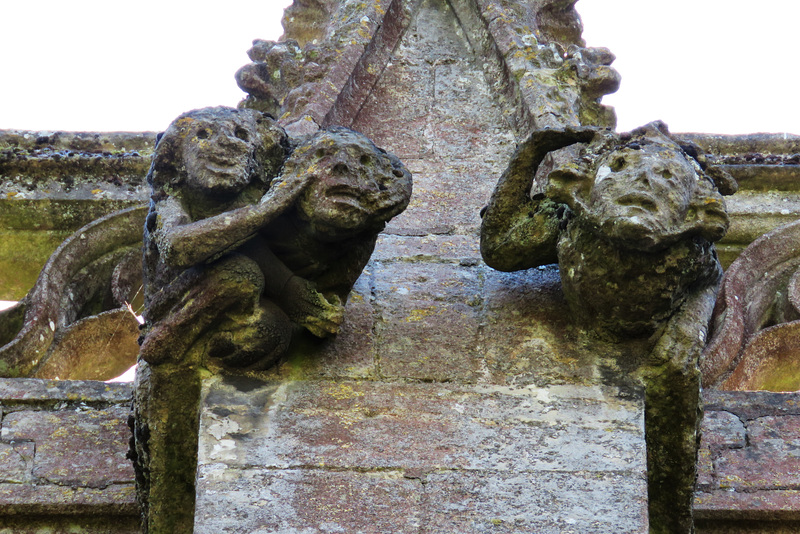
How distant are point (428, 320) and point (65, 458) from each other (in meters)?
1.48

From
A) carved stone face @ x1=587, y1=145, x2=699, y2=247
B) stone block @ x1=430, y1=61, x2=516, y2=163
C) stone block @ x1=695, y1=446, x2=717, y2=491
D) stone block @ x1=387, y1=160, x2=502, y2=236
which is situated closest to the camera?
carved stone face @ x1=587, y1=145, x2=699, y2=247

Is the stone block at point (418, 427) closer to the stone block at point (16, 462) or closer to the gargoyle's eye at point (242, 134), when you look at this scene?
the gargoyle's eye at point (242, 134)

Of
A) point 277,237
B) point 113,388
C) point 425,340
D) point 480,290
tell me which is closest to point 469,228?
point 480,290

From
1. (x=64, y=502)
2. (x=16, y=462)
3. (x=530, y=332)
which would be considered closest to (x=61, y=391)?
(x=16, y=462)

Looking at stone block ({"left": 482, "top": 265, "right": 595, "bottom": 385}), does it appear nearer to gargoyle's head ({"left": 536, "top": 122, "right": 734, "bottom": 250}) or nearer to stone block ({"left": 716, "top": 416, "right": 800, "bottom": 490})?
gargoyle's head ({"left": 536, "top": 122, "right": 734, "bottom": 250})

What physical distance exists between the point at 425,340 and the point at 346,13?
275 centimetres

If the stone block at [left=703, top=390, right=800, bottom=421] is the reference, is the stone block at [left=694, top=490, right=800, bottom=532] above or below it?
below

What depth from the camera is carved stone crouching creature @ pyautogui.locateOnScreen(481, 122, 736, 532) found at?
393cm

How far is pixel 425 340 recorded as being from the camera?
440 centimetres

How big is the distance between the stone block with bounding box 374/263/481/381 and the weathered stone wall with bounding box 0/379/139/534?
1.11 metres

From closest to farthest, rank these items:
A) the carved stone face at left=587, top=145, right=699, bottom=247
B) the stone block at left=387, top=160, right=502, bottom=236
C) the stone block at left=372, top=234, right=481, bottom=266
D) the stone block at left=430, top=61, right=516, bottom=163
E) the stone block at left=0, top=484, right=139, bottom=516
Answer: the carved stone face at left=587, top=145, right=699, bottom=247
the stone block at left=0, top=484, right=139, bottom=516
the stone block at left=372, top=234, right=481, bottom=266
the stone block at left=387, top=160, right=502, bottom=236
the stone block at left=430, top=61, right=516, bottom=163

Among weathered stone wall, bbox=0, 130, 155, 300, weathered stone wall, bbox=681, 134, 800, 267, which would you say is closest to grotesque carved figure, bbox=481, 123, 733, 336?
weathered stone wall, bbox=681, 134, 800, 267

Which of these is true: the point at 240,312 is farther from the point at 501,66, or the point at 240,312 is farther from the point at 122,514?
the point at 501,66

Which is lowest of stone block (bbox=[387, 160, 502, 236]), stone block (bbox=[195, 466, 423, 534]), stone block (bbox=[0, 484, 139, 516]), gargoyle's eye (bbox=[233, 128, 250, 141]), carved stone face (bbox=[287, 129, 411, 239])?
stone block (bbox=[195, 466, 423, 534])
